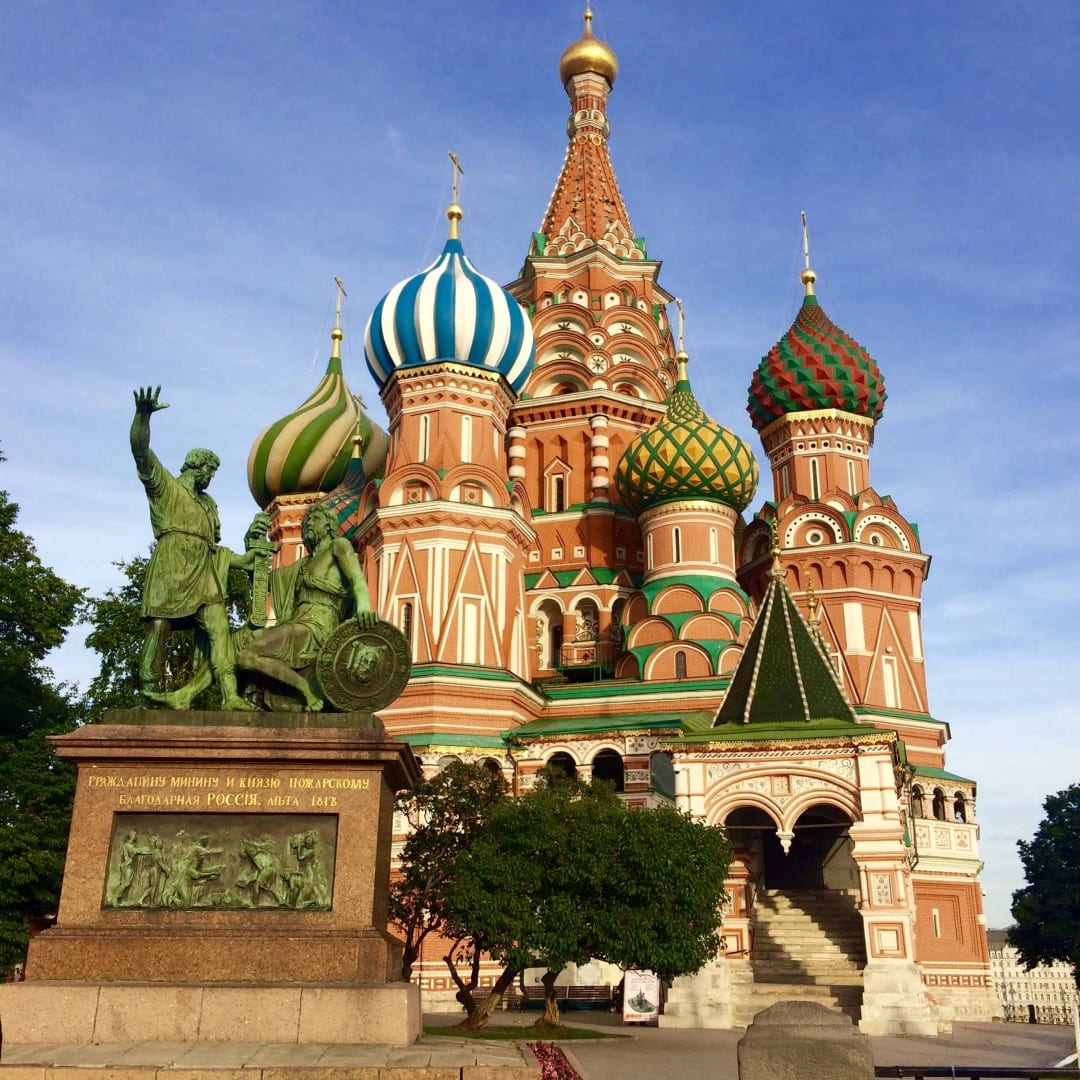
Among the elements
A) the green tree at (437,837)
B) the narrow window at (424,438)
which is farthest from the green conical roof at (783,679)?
the narrow window at (424,438)

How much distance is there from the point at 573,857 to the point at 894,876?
20.0 ft

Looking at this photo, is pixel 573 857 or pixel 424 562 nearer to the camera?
pixel 573 857

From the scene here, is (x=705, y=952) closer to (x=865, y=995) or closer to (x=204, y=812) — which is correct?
(x=865, y=995)

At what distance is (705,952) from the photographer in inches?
685

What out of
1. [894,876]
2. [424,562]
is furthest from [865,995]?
[424,562]

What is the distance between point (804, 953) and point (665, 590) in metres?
10.5

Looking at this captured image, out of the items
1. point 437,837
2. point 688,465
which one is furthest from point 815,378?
point 437,837

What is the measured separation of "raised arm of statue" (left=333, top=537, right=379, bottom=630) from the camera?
11.9m

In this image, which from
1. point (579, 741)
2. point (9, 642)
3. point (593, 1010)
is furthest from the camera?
point (579, 741)

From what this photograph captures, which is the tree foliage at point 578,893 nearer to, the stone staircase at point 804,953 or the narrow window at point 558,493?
the stone staircase at point 804,953

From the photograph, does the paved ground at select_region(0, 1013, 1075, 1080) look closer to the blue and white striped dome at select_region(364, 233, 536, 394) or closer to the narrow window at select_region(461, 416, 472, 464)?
the narrow window at select_region(461, 416, 472, 464)

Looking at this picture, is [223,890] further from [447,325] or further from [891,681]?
[891,681]

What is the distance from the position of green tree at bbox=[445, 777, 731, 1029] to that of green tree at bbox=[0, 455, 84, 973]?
684 cm

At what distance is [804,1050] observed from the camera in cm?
659
